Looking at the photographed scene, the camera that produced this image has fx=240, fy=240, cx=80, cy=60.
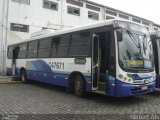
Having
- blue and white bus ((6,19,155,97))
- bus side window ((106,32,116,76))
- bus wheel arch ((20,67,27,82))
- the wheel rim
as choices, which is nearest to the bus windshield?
blue and white bus ((6,19,155,97))

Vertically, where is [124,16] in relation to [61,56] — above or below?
above

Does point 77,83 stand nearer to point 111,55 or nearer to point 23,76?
point 111,55

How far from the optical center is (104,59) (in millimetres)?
9633

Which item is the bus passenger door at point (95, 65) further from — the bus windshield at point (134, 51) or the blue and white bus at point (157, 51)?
the blue and white bus at point (157, 51)

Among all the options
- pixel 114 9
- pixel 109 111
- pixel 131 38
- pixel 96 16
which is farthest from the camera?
pixel 114 9

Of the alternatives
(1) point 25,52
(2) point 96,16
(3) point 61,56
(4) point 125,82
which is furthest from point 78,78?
(2) point 96,16

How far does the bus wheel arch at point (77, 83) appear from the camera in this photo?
10266mm

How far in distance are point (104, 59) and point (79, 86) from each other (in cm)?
179

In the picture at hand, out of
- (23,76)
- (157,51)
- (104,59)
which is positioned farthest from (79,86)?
(23,76)

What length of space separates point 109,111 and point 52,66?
5.48m

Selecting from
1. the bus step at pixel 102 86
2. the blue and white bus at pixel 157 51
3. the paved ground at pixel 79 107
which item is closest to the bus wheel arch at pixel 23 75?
the paved ground at pixel 79 107

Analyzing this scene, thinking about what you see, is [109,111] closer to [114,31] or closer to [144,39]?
[114,31]

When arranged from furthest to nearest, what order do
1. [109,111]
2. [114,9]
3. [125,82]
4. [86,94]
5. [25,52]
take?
[114,9] → [25,52] → [86,94] → [125,82] → [109,111]

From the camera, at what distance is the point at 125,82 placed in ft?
28.1
